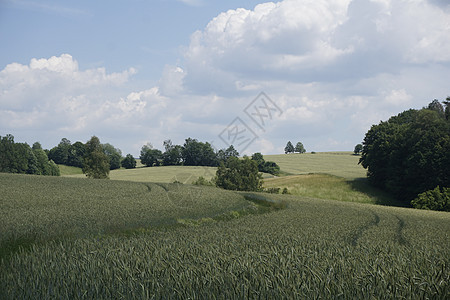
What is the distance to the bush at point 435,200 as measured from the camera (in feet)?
160

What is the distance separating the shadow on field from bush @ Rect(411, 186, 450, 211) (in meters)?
6.97

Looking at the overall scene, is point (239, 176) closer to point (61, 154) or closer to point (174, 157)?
point (174, 157)

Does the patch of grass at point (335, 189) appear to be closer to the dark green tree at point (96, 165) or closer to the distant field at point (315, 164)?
the distant field at point (315, 164)

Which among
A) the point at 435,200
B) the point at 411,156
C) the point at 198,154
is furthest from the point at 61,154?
the point at 435,200

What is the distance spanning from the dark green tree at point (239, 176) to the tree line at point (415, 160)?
18.3 metres

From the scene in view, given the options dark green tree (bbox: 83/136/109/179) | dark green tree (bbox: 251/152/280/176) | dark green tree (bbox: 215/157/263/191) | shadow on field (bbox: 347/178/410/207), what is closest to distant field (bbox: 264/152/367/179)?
dark green tree (bbox: 251/152/280/176)

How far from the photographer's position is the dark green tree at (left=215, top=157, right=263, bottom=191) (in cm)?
6631

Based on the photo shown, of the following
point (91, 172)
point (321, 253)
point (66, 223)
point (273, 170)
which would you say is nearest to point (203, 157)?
point (273, 170)

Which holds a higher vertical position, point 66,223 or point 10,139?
point 10,139

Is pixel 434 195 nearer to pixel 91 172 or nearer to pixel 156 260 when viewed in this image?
pixel 156 260

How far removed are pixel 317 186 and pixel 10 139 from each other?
239ft

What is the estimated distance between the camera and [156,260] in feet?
24.6

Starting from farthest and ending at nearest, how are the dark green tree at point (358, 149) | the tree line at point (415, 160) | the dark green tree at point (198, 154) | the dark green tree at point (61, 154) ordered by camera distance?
the dark green tree at point (358, 149) → the dark green tree at point (61, 154) → the dark green tree at point (198, 154) → the tree line at point (415, 160)

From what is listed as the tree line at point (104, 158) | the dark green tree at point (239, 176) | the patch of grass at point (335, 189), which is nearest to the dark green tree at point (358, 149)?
the tree line at point (104, 158)
